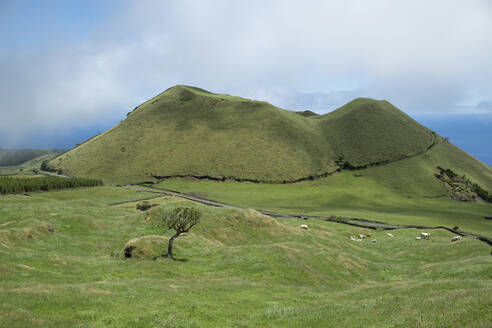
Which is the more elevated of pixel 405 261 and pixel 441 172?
pixel 441 172

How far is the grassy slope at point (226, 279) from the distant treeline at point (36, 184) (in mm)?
82840

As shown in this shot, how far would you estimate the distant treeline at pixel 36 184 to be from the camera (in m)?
129

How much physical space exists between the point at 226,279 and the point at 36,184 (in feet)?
458

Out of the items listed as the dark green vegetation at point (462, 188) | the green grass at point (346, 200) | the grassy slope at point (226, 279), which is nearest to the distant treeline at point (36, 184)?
the green grass at point (346, 200)

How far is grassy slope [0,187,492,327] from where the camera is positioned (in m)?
18.9

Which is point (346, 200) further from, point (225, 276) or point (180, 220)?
point (225, 276)

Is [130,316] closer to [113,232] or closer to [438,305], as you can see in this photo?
[438,305]

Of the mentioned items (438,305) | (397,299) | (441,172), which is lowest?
(397,299)

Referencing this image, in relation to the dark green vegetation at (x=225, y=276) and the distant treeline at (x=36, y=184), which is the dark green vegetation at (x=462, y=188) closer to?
the dark green vegetation at (x=225, y=276)

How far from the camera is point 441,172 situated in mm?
198000

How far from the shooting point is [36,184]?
459 feet

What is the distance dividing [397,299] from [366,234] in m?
69.4

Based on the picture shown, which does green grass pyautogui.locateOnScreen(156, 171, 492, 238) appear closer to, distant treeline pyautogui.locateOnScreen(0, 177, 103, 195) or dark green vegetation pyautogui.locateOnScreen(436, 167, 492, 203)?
dark green vegetation pyautogui.locateOnScreen(436, 167, 492, 203)

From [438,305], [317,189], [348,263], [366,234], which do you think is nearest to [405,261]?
[348,263]
